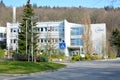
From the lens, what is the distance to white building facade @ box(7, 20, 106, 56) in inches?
3765

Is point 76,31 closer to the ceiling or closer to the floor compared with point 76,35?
closer to the ceiling

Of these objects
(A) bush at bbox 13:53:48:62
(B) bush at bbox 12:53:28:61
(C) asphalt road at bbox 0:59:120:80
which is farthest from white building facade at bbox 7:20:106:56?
(C) asphalt road at bbox 0:59:120:80

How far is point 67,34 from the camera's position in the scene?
97000mm

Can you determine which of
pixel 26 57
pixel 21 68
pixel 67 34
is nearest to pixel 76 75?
pixel 21 68

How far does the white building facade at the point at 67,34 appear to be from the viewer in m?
95.6

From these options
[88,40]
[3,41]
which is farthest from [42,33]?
[88,40]

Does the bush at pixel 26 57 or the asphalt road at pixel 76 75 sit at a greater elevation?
the bush at pixel 26 57

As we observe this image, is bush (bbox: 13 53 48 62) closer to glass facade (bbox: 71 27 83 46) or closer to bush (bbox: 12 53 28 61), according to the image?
bush (bbox: 12 53 28 61)

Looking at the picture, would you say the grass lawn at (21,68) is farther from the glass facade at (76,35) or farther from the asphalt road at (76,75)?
the glass facade at (76,35)

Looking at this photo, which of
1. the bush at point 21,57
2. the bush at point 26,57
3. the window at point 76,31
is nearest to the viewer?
the bush at point 26,57

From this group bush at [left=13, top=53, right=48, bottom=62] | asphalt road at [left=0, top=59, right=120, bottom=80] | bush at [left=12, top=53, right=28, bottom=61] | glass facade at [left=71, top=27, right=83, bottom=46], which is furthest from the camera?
glass facade at [left=71, top=27, right=83, bottom=46]

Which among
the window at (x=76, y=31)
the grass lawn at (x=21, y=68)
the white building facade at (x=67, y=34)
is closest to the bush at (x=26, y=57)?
the grass lawn at (x=21, y=68)

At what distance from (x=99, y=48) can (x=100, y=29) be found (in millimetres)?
7302

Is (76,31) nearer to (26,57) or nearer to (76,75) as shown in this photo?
(26,57)
